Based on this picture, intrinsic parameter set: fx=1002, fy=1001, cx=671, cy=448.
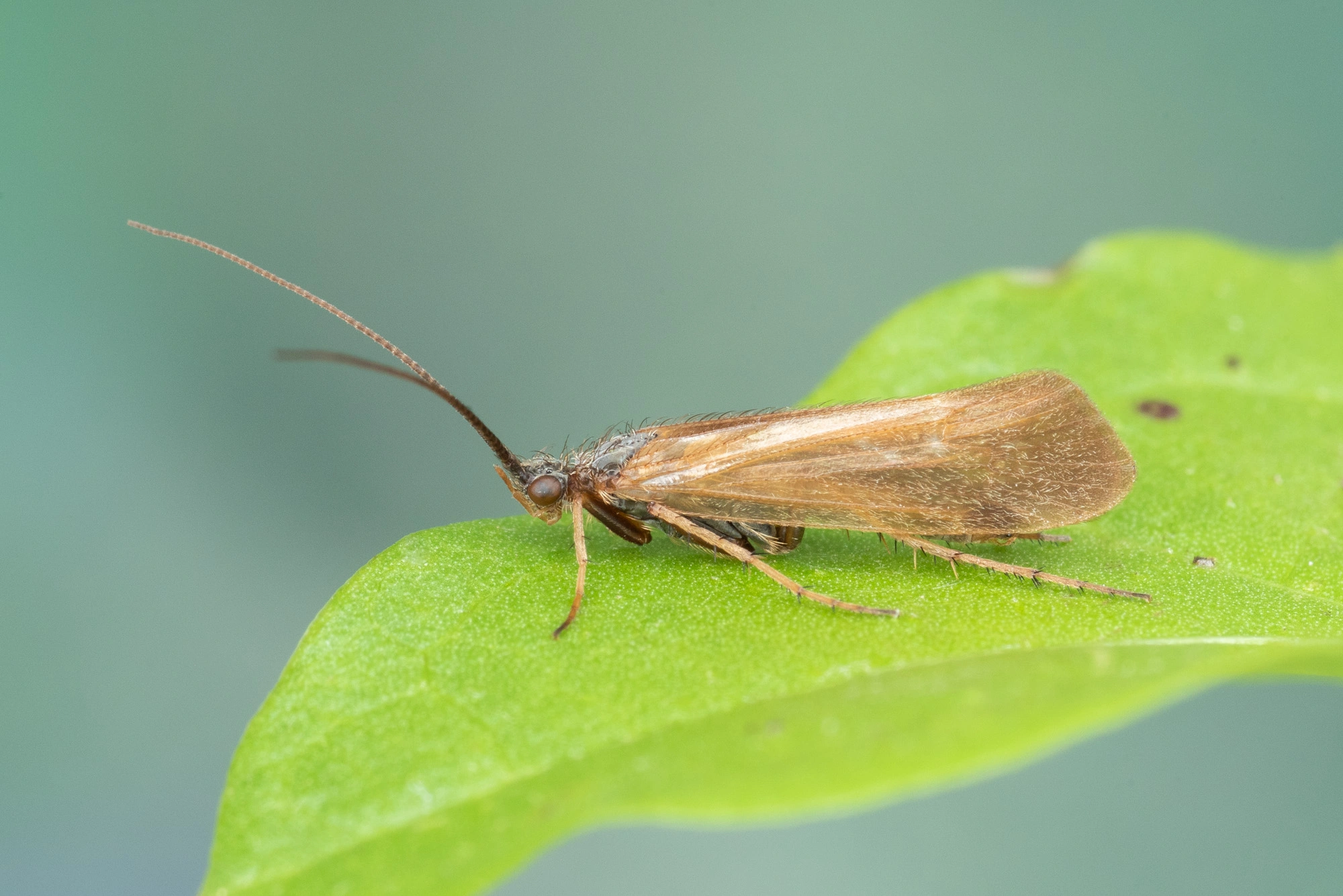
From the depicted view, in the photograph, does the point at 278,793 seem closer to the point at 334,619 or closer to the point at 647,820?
the point at 334,619

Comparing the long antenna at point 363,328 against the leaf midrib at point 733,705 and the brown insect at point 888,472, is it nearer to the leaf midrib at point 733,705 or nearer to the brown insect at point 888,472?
the brown insect at point 888,472

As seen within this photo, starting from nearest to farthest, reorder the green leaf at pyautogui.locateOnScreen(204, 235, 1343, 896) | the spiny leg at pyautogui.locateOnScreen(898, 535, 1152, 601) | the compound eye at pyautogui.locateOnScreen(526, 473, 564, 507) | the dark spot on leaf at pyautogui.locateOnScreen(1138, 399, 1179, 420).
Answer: the green leaf at pyautogui.locateOnScreen(204, 235, 1343, 896) → the spiny leg at pyautogui.locateOnScreen(898, 535, 1152, 601) → the compound eye at pyautogui.locateOnScreen(526, 473, 564, 507) → the dark spot on leaf at pyautogui.locateOnScreen(1138, 399, 1179, 420)

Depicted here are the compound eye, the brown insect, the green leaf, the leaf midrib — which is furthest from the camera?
the compound eye

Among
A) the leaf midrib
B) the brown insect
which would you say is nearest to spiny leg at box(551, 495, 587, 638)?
the brown insect

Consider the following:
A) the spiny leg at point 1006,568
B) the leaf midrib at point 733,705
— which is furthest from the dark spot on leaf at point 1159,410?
the leaf midrib at point 733,705

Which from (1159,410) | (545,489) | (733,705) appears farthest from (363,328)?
(1159,410)

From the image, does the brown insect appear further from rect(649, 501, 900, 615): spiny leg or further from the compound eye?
the compound eye

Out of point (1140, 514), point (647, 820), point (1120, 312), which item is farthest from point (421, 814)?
point (1120, 312)
